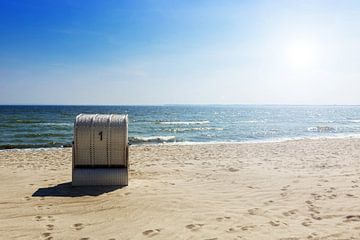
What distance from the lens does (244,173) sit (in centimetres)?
1074

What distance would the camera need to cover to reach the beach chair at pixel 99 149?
8609 millimetres

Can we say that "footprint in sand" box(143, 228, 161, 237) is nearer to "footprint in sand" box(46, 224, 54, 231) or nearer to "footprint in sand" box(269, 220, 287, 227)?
"footprint in sand" box(46, 224, 54, 231)

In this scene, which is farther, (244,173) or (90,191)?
(244,173)

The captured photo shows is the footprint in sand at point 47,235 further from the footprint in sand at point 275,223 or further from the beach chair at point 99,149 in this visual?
the footprint in sand at point 275,223

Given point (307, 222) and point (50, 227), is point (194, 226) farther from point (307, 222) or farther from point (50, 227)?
point (50, 227)

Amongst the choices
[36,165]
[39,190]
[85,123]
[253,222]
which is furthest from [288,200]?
[36,165]

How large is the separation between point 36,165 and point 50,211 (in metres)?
6.58

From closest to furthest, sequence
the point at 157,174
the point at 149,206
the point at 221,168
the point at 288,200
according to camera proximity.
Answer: the point at 149,206 < the point at 288,200 < the point at 157,174 < the point at 221,168

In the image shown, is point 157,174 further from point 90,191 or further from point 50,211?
point 50,211

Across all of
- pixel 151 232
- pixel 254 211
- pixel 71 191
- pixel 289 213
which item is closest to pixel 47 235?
pixel 151 232

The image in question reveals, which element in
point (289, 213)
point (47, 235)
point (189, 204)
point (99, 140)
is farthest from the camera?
point (99, 140)

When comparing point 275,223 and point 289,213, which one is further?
point 289,213

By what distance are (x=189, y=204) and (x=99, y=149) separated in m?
2.88

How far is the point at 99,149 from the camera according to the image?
8695 mm
